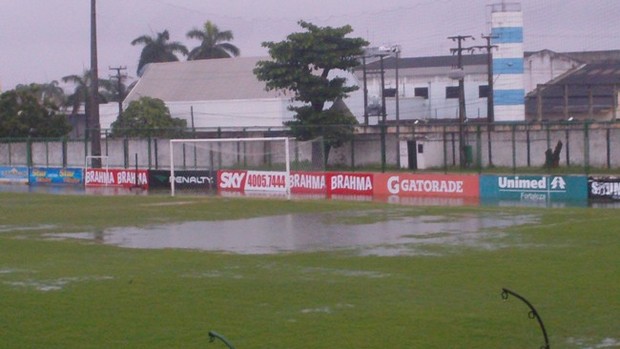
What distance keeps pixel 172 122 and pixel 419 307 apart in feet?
213

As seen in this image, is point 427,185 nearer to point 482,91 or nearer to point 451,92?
point 482,91

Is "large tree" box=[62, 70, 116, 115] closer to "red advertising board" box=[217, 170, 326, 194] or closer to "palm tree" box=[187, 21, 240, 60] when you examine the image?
"palm tree" box=[187, 21, 240, 60]

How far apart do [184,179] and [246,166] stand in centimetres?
357

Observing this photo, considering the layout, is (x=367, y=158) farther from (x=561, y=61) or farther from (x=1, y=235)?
(x=561, y=61)

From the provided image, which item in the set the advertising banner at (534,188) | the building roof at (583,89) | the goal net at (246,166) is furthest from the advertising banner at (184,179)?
the building roof at (583,89)

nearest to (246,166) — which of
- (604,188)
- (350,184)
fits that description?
(350,184)

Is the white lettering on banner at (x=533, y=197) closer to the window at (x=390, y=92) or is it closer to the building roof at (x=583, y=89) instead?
the building roof at (x=583, y=89)

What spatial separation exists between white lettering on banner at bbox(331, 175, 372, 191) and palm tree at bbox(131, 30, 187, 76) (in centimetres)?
6836

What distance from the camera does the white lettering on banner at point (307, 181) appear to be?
144 ft

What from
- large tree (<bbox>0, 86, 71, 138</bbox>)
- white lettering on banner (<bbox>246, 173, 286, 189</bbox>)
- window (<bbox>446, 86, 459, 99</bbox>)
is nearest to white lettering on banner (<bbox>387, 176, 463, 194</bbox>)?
white lettering on banner (<bbox>246, 173, 286, 189</bbox>)

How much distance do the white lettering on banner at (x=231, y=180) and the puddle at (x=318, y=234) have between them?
48.8ft

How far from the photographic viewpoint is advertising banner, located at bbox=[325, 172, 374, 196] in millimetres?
42406

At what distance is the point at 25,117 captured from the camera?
7369 cm

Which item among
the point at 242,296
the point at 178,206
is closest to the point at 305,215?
the point at 178,206
